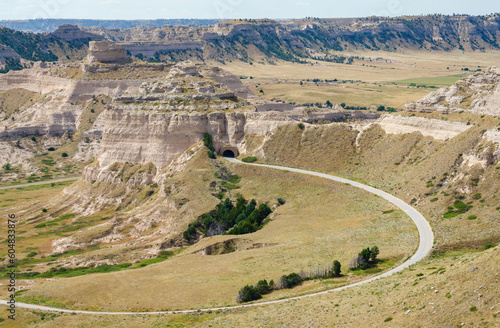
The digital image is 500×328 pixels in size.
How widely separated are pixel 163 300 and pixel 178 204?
1395 inches

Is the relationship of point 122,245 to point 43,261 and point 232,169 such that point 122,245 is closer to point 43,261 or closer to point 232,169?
point 43,261

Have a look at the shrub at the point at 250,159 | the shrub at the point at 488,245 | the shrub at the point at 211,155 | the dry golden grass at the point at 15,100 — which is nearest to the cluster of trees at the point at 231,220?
the shrub at the point at 250,159

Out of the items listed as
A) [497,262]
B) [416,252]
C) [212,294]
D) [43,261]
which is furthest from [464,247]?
[43,261]

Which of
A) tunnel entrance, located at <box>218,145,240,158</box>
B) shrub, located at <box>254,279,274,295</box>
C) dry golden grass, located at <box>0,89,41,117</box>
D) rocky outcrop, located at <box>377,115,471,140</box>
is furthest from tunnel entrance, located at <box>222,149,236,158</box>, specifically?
dry golden grass, located at <box>0,89,41,117</box>

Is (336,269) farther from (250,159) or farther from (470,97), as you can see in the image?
(250,159)

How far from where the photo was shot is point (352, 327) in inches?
1729

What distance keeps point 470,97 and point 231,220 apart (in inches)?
1749

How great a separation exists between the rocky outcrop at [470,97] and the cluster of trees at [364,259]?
1427 inches

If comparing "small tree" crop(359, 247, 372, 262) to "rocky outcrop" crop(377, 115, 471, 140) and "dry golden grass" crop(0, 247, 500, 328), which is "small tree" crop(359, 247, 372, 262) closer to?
"dry golden grass" crop(0, 247, 500, 328)

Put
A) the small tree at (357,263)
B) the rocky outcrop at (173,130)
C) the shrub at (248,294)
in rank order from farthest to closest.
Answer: the rocky outcrop at (173,130)
the small tree at (357,263)
the shrub at (248,294)

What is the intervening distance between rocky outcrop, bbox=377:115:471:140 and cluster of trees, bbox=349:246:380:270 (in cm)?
3338

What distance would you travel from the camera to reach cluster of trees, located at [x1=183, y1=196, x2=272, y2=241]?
3364 inches

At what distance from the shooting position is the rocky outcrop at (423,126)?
284 feet

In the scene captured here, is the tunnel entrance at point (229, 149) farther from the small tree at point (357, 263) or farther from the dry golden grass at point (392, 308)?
the dry golden grass at point (392, 308)
